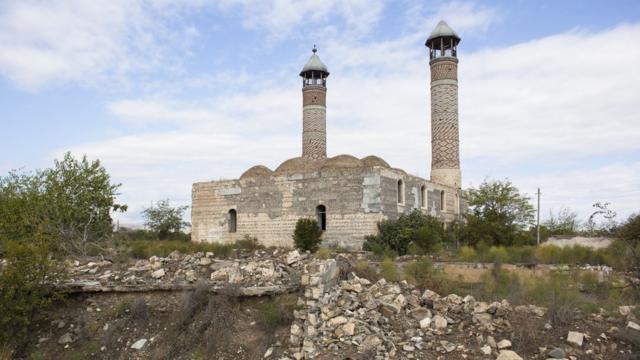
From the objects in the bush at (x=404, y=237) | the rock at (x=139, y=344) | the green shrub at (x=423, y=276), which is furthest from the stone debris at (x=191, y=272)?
the bush at (x=404, y=237)

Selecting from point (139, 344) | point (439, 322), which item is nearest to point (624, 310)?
point (439, 322)

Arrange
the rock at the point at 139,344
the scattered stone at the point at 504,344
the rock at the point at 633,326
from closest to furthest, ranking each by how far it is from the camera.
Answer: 1. the scattered stone at the point at 504,344
2. the rock at the point at 633,326
3. the rock at the point at 139,344

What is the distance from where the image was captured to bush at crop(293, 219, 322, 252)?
65.0ft

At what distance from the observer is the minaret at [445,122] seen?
25250mm

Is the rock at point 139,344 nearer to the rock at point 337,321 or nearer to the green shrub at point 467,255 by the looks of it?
the rock at point 337,321

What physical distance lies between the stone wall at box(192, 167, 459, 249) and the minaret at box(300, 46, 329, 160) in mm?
6450

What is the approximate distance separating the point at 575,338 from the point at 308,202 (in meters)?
13.4

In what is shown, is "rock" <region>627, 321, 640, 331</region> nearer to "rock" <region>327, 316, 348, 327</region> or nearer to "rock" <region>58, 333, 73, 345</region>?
"rock" <region>327, 316, 348, 327</region>

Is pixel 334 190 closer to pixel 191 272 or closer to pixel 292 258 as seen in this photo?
pixel 292 258

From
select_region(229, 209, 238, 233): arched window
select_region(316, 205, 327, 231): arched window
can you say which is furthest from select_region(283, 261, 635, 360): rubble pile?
select_region(229, 209, 238, 233): arched window

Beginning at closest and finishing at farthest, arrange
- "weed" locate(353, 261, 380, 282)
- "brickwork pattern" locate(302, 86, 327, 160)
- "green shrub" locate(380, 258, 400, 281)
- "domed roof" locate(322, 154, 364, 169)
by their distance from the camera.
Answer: "weed" locate(353, 261, 380, 282) < "green shrub" locate(380, 258, 400, 281) < "domed roof" locate(322, 154, 364, 169) < "brickwork pattern" locate(302, 86, 327, 160)

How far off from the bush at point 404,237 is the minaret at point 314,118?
10192mm

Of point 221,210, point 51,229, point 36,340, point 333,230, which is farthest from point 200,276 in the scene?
point 221,210

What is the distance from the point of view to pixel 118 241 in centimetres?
1712
